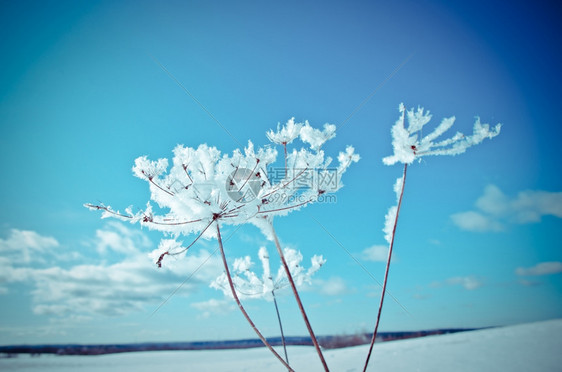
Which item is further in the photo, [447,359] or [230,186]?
[447,359]

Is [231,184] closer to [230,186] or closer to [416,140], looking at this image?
[230,186]

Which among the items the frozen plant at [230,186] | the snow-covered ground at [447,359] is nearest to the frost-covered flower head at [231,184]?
the frozen plant at [230,186]

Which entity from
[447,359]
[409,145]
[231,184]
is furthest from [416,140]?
[447,359]

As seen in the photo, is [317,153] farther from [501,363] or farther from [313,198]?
[501,363]

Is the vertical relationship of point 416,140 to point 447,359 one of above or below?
above

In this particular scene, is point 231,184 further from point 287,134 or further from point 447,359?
point 447,359

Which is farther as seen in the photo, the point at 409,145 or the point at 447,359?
the point at 447,359

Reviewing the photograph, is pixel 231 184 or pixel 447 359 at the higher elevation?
pixel 231 184

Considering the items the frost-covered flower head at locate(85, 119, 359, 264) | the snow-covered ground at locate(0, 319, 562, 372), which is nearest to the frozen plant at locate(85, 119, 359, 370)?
the frost-covered flower head at locate(85, 119, 359, 264)
